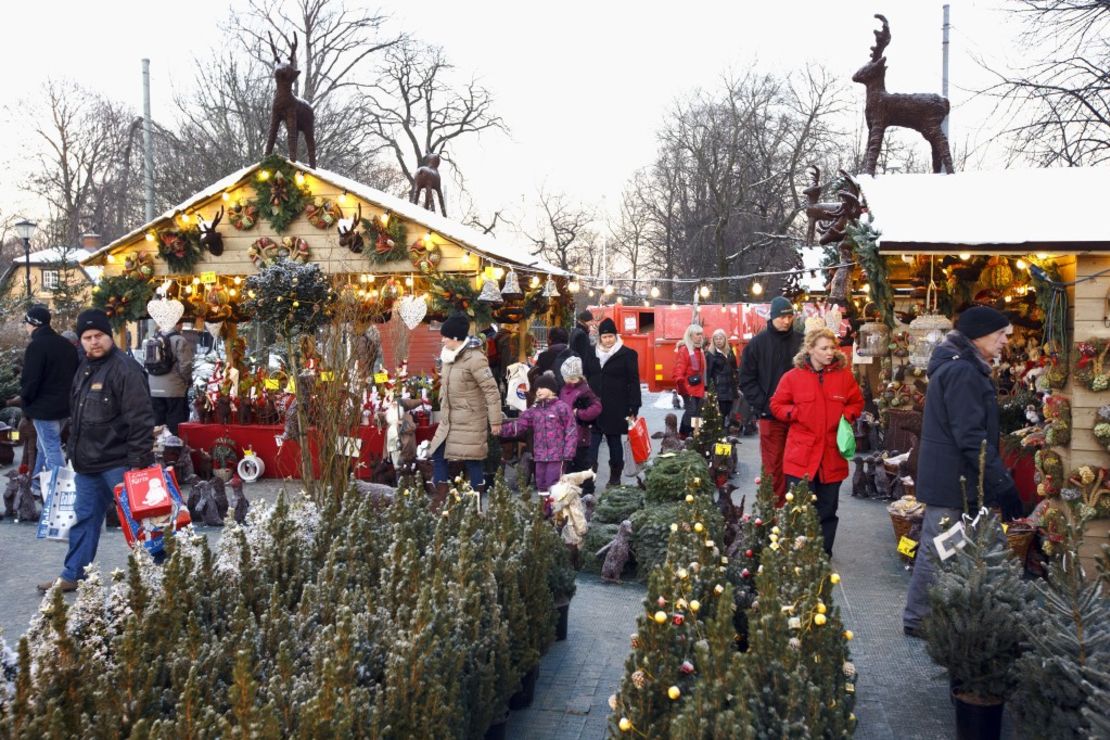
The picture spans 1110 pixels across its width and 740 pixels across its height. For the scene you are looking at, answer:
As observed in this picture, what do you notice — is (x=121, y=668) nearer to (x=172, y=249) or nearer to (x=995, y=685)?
(x=995, y=685)

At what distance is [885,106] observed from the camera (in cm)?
938

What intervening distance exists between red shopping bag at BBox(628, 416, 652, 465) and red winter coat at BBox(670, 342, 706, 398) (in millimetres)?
4041

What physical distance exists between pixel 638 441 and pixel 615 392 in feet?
1.92

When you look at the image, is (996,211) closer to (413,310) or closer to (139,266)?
(413,310)

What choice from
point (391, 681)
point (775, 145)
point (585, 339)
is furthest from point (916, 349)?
point (775, 145)

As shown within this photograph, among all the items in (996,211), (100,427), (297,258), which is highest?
(297,258)

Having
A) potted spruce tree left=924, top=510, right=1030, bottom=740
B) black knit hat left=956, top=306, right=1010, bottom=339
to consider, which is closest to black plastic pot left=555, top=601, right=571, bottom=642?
potted spruce tree left=924, top=510, right=1030, bottom=740

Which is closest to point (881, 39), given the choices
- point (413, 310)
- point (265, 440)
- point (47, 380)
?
point (413, 310)

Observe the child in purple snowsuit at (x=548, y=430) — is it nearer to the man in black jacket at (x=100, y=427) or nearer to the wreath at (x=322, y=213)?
the man in black jacket at (x=100, y=427)

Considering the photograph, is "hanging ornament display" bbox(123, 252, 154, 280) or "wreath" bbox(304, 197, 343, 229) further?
"hanging ornament display" bbox(123, 252, 154, 280)

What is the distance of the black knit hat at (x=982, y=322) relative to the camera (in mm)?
4750

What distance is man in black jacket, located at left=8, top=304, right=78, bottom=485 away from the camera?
25.7 feet

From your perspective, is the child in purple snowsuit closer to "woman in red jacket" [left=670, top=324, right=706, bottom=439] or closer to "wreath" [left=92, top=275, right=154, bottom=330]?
"woman in red jacket" [left=670, top=324, right=706, bottom=439]

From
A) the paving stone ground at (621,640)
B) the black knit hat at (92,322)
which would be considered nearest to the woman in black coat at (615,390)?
the paving stone ground at (621,640)
